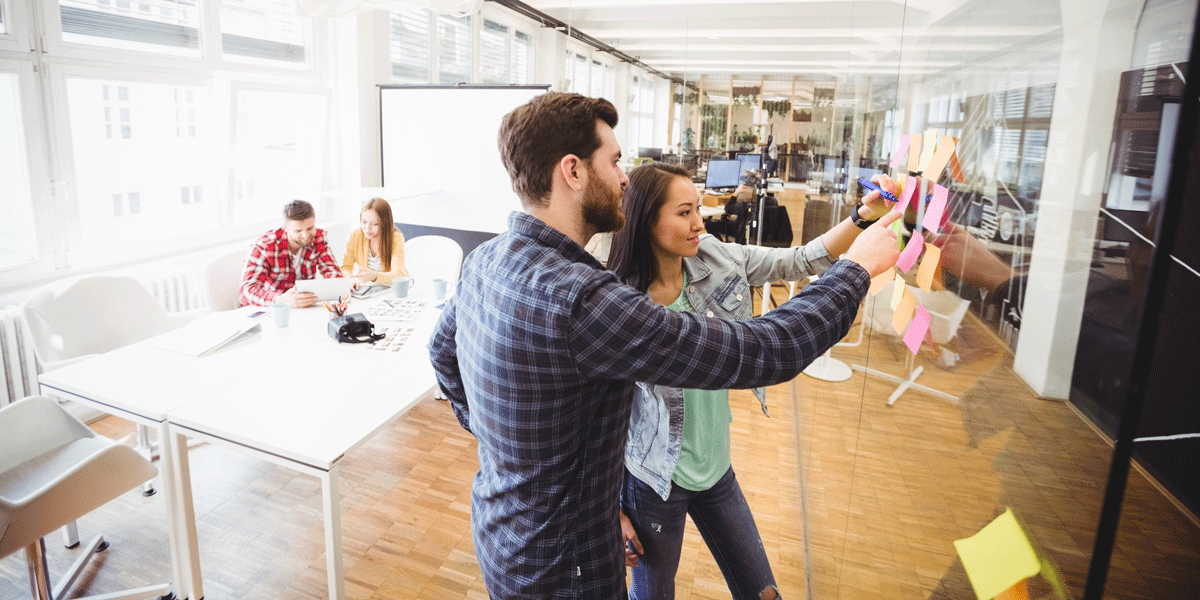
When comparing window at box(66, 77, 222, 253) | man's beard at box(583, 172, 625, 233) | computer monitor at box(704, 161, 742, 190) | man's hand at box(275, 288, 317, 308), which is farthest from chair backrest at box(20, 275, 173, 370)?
computer monitor at box(704, 161, 742, 190)

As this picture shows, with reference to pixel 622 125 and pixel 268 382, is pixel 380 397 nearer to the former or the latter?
pixel 268 382

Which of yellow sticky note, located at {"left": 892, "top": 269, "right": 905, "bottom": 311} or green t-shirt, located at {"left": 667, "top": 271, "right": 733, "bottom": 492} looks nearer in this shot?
yellow sticky note, located at {"left": 892, "top": 269, "right": 905, "bottom": 311}

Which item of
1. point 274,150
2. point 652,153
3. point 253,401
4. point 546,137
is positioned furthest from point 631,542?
point 652,153

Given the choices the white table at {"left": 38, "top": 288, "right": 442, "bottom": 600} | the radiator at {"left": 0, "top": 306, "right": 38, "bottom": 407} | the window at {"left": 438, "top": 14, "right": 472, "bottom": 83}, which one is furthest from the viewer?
the window at {"left": 438, "top": 14, "right": 472, "bottom": 83}

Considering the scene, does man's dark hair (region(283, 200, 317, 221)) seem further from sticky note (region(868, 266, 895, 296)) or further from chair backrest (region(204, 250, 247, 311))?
sticky note (region(868, 266, 895, 296))

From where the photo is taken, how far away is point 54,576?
223cm

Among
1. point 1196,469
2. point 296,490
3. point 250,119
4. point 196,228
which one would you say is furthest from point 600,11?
point 1196,469

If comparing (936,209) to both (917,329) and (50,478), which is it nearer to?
(917,329)

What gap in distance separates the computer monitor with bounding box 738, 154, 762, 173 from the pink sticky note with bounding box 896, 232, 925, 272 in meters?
4.67

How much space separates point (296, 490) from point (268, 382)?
87 cm

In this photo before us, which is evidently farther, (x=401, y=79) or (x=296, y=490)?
(x=401, y=79)

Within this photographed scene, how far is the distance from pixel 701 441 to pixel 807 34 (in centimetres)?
475

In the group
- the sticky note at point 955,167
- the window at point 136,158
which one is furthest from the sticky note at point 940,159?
the window at point 136,158

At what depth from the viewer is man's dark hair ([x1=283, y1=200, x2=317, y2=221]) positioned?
131 inches
